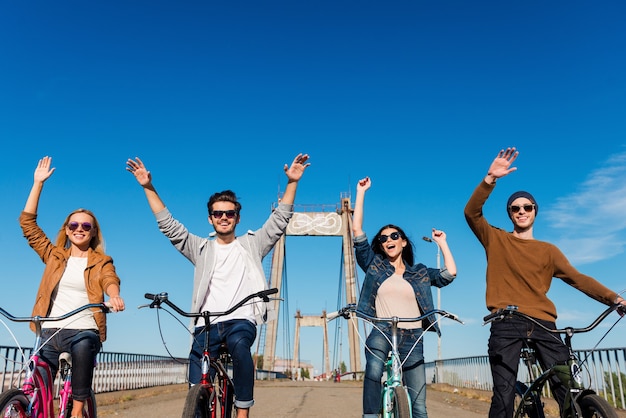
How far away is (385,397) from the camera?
362 cm

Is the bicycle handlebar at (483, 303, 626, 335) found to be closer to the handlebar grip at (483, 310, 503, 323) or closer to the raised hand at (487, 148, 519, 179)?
the handlebar grip at (483, 310, 503, 323)

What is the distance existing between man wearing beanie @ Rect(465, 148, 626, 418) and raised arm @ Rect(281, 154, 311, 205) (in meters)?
1.20

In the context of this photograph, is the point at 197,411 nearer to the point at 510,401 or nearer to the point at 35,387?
the point at 35,387

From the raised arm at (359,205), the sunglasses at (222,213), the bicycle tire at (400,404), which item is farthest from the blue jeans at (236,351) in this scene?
the raised arm at (359,205)

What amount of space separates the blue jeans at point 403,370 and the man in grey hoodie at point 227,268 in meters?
0.75

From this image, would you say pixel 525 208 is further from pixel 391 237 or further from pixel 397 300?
pixel 397 300

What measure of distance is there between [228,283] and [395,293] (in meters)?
1.11

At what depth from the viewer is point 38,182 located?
14.0ft

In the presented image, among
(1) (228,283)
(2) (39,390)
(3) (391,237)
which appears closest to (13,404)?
(2) (39,390)

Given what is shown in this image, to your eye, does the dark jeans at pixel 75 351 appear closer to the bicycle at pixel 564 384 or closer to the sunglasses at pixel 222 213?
the sunglasses at pixel 222 213

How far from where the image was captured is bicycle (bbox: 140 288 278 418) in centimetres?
308

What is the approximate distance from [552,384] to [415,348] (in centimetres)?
84

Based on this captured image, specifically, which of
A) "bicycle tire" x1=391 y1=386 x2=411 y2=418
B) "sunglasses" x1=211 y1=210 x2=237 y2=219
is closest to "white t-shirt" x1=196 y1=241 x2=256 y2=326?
"sunglasses" x1=211 y1=210 x2=237 y2=219

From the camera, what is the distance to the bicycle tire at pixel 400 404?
3.37m
